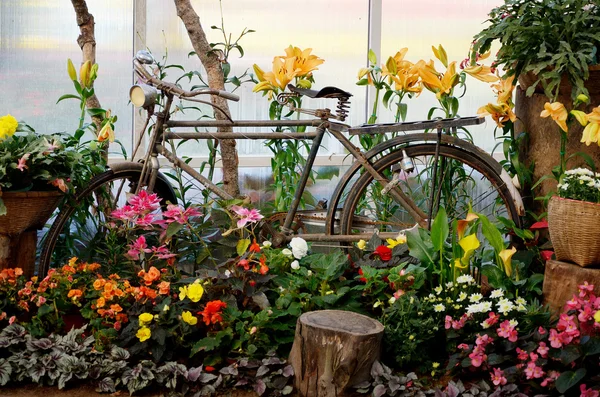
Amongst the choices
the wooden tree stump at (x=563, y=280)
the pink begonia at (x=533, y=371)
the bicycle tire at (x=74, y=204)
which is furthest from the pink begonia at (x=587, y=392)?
the bicycle tire at (x=74, y=204)

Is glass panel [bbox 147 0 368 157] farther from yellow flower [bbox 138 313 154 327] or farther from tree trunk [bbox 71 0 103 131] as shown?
yellow flower [bbox 138 313 154 327]

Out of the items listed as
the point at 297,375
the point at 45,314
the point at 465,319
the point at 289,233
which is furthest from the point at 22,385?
the point at 465,319

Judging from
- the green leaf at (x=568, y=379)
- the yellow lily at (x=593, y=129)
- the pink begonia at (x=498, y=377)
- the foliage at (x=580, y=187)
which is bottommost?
the pink begonia at (x=498, y=377)

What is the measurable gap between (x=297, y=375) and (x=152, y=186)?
3.69 feet

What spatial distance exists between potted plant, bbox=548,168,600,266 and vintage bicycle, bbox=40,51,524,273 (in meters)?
0.46

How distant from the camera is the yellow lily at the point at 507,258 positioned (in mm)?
2863

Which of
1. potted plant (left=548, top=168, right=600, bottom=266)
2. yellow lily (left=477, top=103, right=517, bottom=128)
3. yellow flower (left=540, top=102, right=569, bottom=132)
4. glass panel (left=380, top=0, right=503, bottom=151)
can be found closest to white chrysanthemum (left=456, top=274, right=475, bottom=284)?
potted plant (left=548, top=168, right=600, bottom=266)

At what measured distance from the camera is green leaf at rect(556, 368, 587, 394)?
248cm

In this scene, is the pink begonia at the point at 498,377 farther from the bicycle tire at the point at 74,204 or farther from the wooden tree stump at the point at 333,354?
the bicycle tire at the point at 74,204

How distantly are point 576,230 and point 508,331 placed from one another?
0.45m

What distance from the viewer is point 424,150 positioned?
137 inches

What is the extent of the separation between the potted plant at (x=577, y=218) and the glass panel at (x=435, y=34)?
180 centimetres

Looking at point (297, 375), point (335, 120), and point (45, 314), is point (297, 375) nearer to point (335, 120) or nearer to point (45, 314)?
point (45, 314)

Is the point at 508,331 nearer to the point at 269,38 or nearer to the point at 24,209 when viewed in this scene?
the point at 24,209
